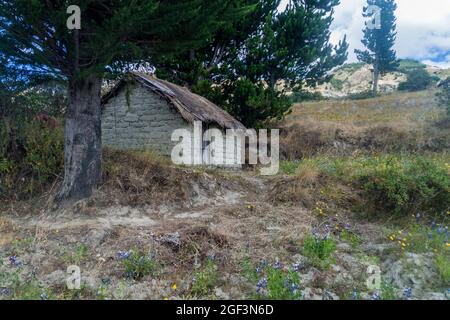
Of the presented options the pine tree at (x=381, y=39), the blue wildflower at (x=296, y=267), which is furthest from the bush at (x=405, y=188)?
the pine tree at (x=381, y=39)

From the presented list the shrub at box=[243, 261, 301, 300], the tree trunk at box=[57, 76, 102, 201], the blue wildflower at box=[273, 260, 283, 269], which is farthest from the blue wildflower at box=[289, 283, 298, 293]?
the tree trunk at box=[57, 76, 102, 201]

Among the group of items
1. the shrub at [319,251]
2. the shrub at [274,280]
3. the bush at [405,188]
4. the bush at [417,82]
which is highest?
the bush at [417,82]

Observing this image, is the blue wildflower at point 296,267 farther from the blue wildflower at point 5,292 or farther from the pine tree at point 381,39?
the pine tree at point 381,39

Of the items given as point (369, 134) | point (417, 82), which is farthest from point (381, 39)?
point (369, 134)

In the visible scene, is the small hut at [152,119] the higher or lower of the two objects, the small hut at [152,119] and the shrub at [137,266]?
→ the higher

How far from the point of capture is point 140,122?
11.9m

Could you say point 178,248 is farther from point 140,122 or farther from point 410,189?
point 140,122

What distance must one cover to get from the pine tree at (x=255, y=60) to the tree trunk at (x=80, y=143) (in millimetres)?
9389

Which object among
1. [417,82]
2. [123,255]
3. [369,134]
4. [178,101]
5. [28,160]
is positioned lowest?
[123,255]

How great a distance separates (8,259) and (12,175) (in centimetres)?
381

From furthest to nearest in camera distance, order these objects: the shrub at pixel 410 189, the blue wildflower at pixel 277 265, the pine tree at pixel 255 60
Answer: the pine tree at pixel 255 60 → the shrub at pixel 410 189 → the blue wildflower at pixel 277 265

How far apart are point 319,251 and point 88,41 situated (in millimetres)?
5777

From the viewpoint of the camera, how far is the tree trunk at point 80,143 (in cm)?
682

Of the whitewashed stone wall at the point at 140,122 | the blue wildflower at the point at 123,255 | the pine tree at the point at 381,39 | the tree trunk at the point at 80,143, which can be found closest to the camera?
the blue wildflower at the point at 123,255
